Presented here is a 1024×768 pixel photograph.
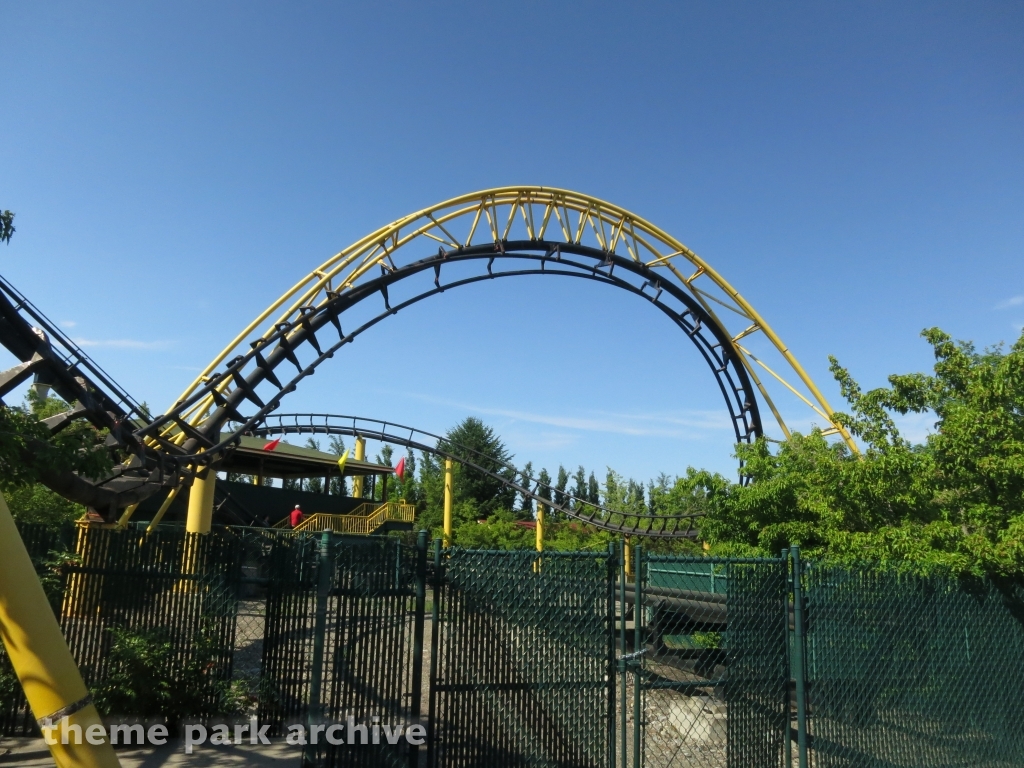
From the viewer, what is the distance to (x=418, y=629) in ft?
18.0

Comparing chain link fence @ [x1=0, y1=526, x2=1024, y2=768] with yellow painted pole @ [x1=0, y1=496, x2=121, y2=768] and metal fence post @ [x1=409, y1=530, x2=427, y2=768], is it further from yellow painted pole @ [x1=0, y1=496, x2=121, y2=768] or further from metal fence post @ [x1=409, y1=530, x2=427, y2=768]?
yellow painted pole @ [x1=0, y1=496, x2=121, y2=768]

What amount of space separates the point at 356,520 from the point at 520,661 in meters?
21.0

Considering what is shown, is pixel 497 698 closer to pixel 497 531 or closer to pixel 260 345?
pixel 260 345

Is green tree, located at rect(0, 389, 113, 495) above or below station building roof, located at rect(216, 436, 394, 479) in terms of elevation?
below

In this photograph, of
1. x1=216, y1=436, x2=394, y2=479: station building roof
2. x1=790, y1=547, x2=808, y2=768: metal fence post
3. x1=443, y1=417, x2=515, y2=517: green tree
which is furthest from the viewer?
x1=443, y1=417, x2=515, y2=517: green tree

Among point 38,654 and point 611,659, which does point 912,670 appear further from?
point 38,654

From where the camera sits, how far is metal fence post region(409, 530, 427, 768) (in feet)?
18.0

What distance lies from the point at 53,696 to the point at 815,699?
578 centimetres

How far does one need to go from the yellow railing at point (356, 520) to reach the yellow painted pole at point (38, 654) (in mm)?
19641

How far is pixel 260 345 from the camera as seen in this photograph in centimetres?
Result: 1329

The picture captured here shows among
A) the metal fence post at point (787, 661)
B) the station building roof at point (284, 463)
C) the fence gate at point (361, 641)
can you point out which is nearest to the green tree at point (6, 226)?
the fence gate at point (361, 641)

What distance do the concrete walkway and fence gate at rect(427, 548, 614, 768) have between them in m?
1.94

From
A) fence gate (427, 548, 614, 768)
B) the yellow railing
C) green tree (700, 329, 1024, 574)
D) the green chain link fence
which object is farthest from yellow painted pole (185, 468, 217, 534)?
the green chain link fence

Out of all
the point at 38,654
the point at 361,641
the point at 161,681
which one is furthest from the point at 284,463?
the point at 38,654
